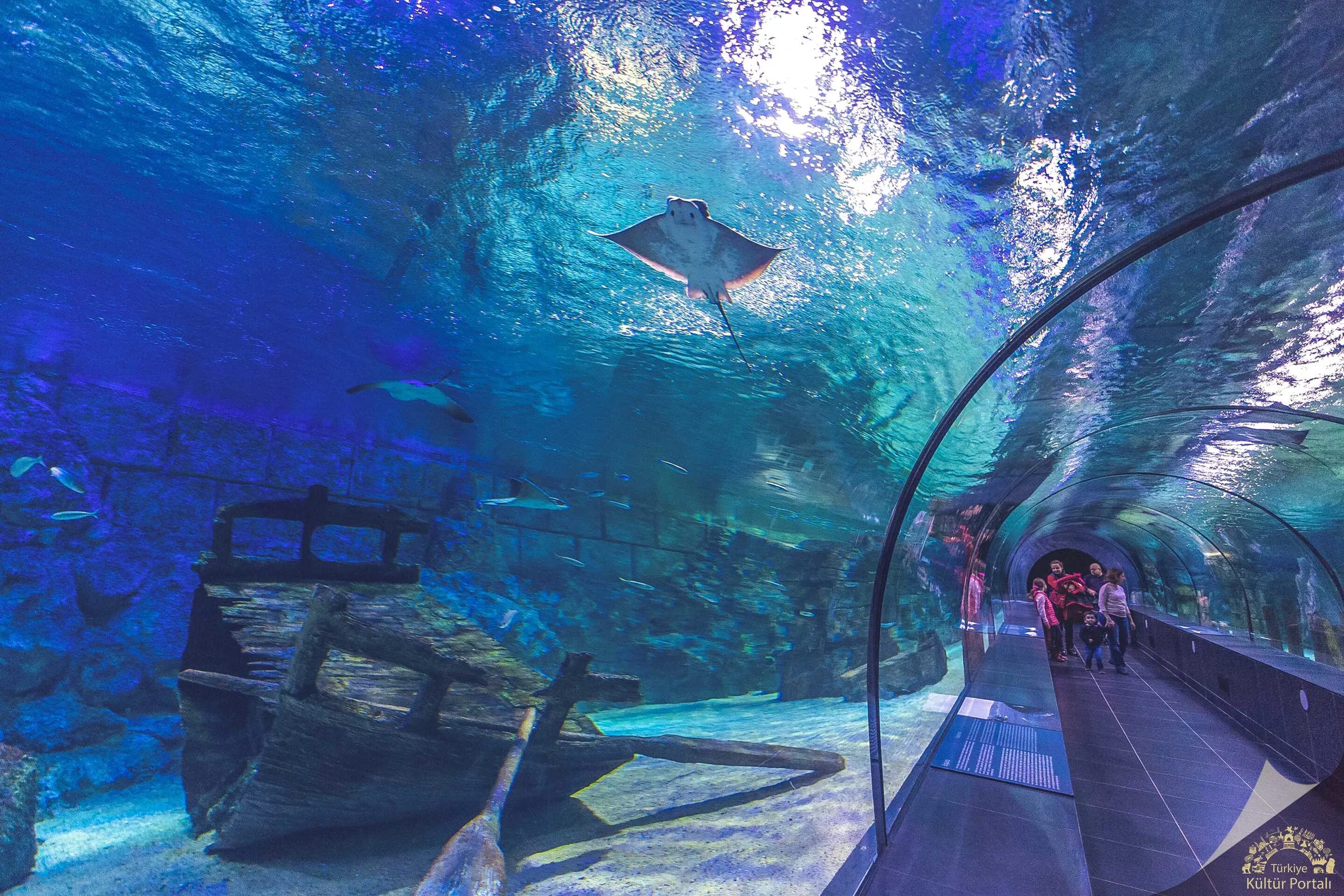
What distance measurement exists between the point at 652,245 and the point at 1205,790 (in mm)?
7412

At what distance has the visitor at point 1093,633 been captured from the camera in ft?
34.9

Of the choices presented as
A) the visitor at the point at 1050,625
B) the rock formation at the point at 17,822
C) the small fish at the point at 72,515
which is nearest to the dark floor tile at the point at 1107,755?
the visitor at the point at 1050,625

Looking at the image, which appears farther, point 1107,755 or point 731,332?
point 1107,755

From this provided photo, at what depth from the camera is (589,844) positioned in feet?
13.8

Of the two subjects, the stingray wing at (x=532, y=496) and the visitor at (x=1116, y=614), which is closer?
the stingray wing at (x=532, y=496)

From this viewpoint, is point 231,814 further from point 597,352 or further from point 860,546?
point 860,546

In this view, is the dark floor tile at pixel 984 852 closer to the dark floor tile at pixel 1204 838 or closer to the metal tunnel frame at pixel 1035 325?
the metal tunnel frame at pixel 1035 325

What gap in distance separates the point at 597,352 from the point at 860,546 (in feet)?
21.3

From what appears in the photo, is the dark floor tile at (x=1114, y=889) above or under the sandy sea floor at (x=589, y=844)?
above

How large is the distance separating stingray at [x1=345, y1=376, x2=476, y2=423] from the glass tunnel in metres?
0.09

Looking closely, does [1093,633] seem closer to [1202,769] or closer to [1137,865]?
[1202,769]

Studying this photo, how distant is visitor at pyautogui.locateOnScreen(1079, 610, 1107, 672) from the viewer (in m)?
10.6

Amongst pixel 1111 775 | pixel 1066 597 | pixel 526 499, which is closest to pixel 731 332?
pixel 526 499

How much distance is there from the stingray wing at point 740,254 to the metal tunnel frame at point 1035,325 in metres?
1.58
